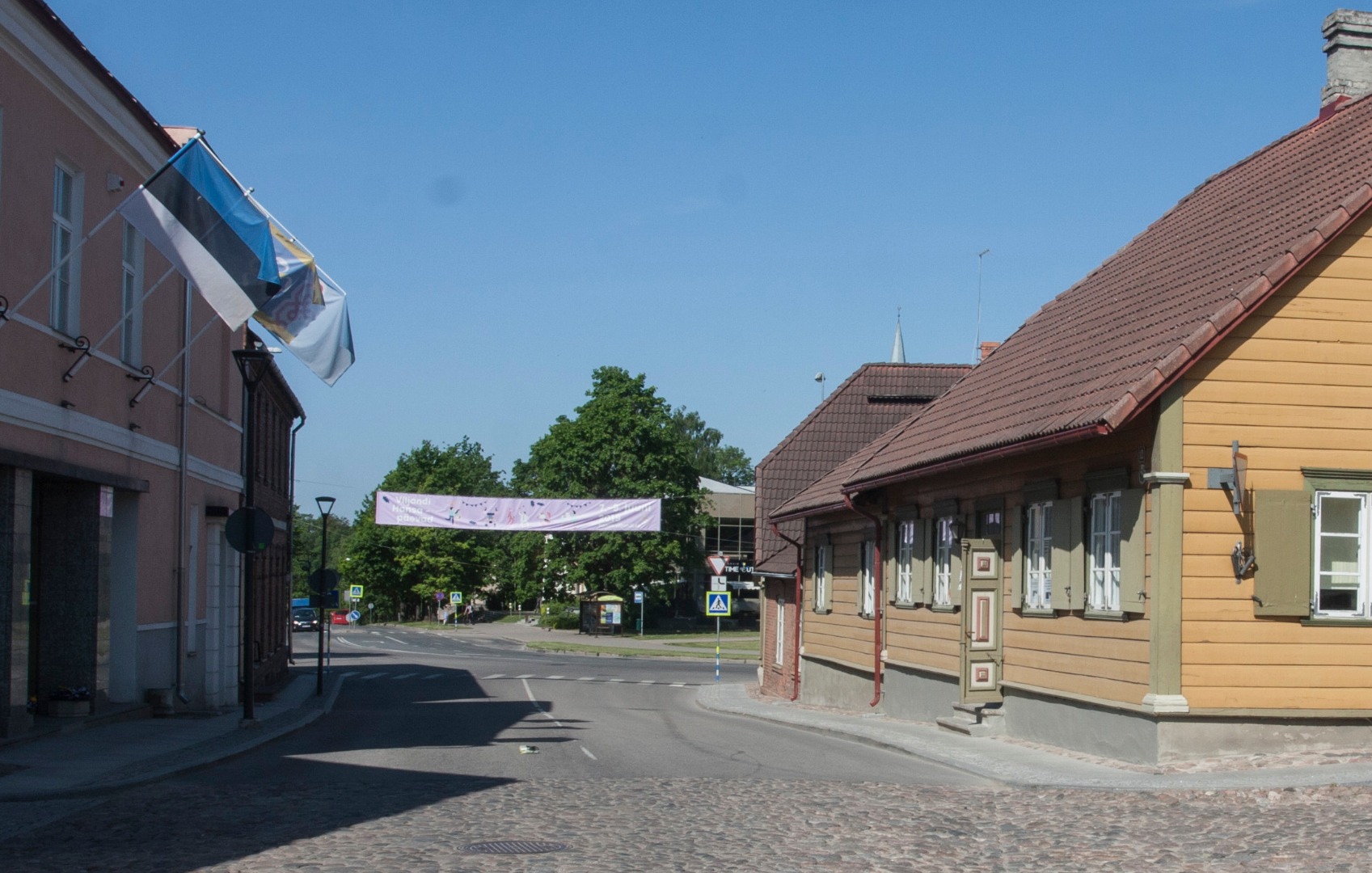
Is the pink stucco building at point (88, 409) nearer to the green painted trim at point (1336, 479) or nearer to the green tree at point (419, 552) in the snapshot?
the green painted trim at point (1336, 479)

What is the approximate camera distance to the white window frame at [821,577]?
2920cm

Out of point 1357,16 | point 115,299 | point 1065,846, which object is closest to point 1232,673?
point 1065,846

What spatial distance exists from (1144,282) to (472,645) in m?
56.6

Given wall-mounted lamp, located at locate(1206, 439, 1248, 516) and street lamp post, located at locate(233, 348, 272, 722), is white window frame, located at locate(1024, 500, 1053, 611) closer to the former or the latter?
wall-mounted lamp, located at locate(1206, 439, 1248, 516)

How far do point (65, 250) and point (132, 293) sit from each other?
276 centimetres

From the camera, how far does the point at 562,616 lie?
84.2 meters

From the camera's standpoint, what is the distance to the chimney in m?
19.6

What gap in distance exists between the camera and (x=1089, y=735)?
15719 millimetres

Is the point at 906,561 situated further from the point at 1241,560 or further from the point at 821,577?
the point at 1241,560

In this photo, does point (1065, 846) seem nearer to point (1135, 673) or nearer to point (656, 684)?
point (1135, 673)

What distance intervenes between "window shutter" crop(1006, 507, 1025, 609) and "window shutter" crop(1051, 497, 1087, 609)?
3.96 feet

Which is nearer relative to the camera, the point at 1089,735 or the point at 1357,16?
the point at 1089,735

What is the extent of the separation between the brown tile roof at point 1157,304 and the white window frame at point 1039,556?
102 centimetres

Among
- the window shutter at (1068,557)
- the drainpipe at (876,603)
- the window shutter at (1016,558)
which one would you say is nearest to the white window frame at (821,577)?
the drainpipe at (876,603)
